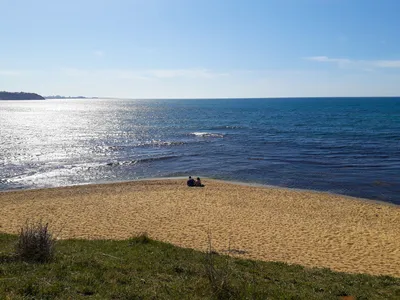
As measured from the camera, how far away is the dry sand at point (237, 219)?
47.6ft

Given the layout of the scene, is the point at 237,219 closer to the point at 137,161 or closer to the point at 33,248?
the point at 33,248

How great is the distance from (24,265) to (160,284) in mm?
3039

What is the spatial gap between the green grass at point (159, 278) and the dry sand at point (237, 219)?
2.78 meters

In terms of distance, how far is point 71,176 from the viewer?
110 ft

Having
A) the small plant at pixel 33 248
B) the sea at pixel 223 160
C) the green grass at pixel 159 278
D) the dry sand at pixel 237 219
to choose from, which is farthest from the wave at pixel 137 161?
the small plant at pixel 33 248

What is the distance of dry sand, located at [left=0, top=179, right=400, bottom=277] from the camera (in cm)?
1450

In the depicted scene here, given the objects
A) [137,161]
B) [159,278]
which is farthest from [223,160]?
[159,278]

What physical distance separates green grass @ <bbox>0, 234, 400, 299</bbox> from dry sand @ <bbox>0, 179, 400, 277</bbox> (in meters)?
2.78

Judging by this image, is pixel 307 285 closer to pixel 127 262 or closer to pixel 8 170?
pixel 127 262

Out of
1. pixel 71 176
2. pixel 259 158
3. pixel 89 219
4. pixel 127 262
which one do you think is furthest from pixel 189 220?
pixel 259 158

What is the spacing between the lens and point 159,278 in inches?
326

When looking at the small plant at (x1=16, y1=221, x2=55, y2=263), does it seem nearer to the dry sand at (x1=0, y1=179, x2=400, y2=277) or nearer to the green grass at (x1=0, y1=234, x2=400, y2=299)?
the green grass at (x1=0, y1=234, x2=400, y2=299)

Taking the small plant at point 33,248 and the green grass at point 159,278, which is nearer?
the green grass at point 159,278

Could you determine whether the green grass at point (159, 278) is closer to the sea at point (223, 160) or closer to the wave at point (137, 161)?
the sea at point (223, 160)
